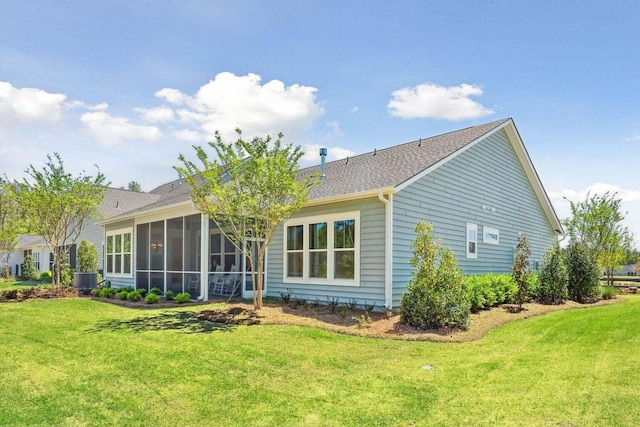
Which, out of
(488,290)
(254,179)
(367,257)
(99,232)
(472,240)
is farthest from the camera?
(99,232)

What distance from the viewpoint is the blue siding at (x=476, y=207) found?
10.6 m

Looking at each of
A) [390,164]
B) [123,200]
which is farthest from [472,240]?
[123,200]

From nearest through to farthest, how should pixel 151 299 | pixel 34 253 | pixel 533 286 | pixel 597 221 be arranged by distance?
pixel 151 299, pixel 533 286, pixel 597 221, pixel 34 253

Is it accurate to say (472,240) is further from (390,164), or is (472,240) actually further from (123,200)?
(123,200)

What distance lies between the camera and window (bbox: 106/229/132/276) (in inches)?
699

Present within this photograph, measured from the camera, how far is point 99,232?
83.1ft

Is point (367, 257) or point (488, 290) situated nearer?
point (367, 257)

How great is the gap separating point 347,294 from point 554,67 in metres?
8.23

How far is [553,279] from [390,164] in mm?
5636

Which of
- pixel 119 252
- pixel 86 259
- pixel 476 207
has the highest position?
pixel 476 207

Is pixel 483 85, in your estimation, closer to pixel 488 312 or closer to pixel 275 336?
pixel 488 312

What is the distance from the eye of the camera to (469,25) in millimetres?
11648

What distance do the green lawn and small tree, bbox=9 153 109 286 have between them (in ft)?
24.0

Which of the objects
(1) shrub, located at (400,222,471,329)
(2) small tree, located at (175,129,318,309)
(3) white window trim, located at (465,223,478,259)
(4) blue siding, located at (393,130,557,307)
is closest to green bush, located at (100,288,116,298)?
(2) small tree, located at (175,129,318,309)
